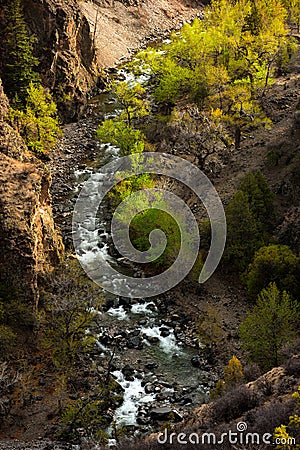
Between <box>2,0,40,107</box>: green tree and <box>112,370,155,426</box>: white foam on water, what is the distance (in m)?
30.0

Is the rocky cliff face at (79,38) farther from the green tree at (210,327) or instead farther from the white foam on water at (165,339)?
the green tree at (210,327)

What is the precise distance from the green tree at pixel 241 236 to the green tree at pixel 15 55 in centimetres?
2438

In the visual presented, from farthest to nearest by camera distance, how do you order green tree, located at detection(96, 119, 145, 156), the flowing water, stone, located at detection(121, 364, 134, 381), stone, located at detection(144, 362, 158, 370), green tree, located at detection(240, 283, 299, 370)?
green tree, located at detection(96, 119, 145, 156), stone, located at detection(144, 362, 158, 370), stone, located at detection(121, 364, 134, 381), the flowing water, green tree, located at detection(240, 283, 299, 370)

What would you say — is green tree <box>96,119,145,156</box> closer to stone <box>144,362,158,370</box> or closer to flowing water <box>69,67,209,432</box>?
flowing water <box>69,67,209,432</box>

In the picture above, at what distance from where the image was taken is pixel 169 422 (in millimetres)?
26422

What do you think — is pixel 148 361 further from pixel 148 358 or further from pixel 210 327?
pixel 210 327

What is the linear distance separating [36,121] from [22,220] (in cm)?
2100

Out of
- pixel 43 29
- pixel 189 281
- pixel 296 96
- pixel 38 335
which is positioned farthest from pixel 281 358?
pixel 43 29

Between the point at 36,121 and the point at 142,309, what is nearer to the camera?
the point at 142,309

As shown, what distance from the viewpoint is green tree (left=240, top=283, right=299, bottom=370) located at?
2730 centimetres

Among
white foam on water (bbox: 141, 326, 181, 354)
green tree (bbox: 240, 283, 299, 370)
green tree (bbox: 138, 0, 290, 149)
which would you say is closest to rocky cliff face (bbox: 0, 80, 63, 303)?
white foam on water (bbox: 141, 326, 181, 354)

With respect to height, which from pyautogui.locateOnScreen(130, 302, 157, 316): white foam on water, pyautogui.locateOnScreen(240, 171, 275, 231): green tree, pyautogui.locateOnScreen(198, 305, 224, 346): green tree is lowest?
pyautogui.locateOnScreen(198, 305, 224, 346): green tree

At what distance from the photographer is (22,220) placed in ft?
99.9

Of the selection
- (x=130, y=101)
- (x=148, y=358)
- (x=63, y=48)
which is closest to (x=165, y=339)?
(x=148, y=358)
